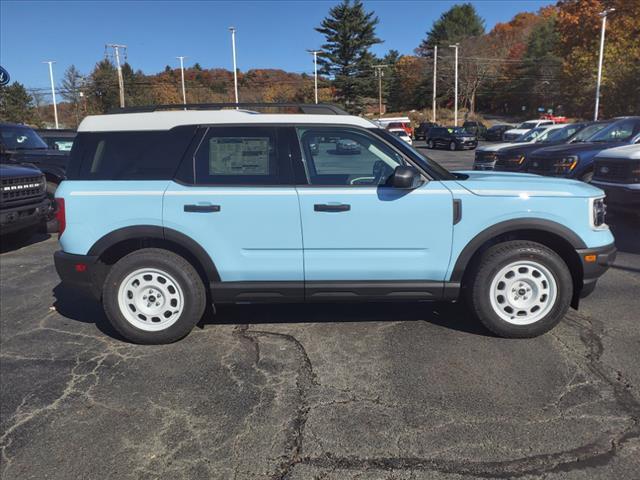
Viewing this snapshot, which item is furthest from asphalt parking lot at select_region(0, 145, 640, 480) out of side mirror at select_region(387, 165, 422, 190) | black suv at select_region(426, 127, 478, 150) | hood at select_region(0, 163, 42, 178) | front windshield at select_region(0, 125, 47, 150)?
black suv at select_region(426, 127, 478, 150)

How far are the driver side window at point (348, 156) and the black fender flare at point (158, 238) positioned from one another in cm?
105

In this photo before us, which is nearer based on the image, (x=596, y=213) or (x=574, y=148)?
(x=596, y=213)

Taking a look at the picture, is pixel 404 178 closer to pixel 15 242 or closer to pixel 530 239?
pixel 530 239

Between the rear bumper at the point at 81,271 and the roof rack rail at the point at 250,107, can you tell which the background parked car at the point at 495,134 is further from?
the rear bumper at the point at 81,271

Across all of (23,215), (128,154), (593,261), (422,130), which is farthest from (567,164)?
(422,130)

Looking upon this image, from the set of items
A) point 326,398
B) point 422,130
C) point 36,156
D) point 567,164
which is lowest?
point 326,398

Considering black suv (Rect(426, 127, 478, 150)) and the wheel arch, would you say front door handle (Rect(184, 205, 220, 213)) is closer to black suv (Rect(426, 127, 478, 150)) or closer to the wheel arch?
the wheel arch

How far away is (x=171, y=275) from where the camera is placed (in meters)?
4.13

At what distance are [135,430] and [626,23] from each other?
53124 mm

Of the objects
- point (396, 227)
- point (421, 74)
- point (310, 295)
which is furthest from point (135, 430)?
point (421, 74)

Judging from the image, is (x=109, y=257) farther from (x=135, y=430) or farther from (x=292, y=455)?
(x=292, y=455)

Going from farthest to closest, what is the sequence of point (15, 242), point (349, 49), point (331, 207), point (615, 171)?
point (349, 49)
point (15, 242)
point (615, 171)
point (331, 207)

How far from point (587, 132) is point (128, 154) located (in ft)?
36.2

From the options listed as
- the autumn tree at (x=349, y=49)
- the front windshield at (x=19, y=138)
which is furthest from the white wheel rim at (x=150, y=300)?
the autumn tree at (x=349, y=49)
